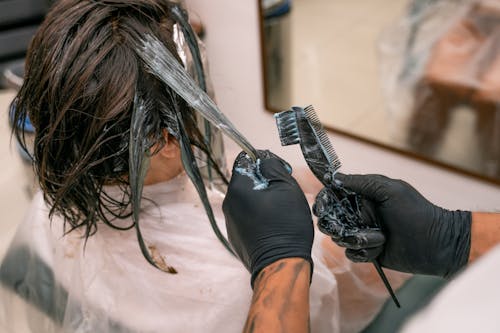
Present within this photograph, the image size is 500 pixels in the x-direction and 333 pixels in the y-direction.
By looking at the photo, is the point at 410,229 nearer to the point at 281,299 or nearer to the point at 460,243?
the point at 460,243

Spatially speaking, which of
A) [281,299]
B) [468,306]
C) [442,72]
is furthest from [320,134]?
[442,72]

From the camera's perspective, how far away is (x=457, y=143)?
1911mm

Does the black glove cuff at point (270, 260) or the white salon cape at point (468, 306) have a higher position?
the white salon cape at point (468, 306)

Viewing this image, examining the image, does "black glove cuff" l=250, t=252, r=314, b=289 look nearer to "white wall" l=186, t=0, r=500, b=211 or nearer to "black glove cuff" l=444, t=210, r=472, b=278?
"black glove cuff" l=444, t=210, r=472, b=278

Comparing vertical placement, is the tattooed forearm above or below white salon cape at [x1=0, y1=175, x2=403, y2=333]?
above

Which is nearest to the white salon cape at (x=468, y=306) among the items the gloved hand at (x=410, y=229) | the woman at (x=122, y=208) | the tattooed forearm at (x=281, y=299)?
the tattooed forearm at (x=281, y=299)

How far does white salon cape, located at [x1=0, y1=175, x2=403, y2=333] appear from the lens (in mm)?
1149

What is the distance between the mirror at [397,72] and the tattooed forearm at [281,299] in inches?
47.2

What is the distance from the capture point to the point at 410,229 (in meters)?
0.98

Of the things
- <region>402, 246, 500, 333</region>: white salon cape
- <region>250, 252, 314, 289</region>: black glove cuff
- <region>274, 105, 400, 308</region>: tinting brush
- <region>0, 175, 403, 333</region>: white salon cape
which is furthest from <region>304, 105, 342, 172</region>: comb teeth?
<region>402, 246, 500, 333</region>: white salon cape

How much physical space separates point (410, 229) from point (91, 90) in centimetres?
67

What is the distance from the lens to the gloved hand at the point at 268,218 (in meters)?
0.90

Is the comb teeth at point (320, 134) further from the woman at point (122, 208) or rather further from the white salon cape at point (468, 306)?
the white salon cape at point (468, 306)

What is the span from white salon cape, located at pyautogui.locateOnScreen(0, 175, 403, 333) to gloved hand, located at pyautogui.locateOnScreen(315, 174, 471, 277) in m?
0.25
